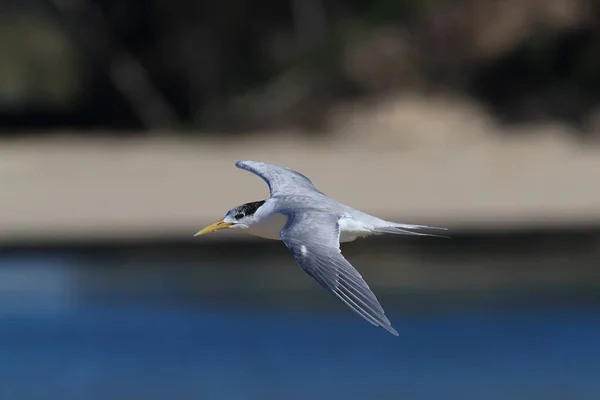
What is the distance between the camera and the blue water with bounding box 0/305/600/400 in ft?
22.9

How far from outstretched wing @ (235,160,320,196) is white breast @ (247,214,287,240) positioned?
37cm

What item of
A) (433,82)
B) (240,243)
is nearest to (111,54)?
(433,82)

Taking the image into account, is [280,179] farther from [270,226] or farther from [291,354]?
[291,354]

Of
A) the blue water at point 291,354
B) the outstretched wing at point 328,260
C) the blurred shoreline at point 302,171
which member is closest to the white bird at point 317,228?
the outstretched wing at point 328,260

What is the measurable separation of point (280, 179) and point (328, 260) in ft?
5.52

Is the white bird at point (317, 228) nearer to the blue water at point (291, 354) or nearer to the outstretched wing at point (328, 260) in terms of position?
the outstretched wing at point (328, 260)

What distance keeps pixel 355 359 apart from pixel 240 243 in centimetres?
292

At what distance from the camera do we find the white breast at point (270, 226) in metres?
4.99

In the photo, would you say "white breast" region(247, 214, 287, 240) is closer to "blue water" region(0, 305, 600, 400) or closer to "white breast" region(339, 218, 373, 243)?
"white breast" region(339, 218, 373, 243)

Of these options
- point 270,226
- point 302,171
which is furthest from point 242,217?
point 302,171

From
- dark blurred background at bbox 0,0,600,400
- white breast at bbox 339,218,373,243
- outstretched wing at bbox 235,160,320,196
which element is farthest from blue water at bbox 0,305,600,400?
white breast at bbox 339,218,373,243

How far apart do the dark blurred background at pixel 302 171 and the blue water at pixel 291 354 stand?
22 millimetres

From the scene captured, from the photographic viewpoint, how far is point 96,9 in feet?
59.8

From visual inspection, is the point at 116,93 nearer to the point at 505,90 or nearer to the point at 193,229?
the point at 505,90
